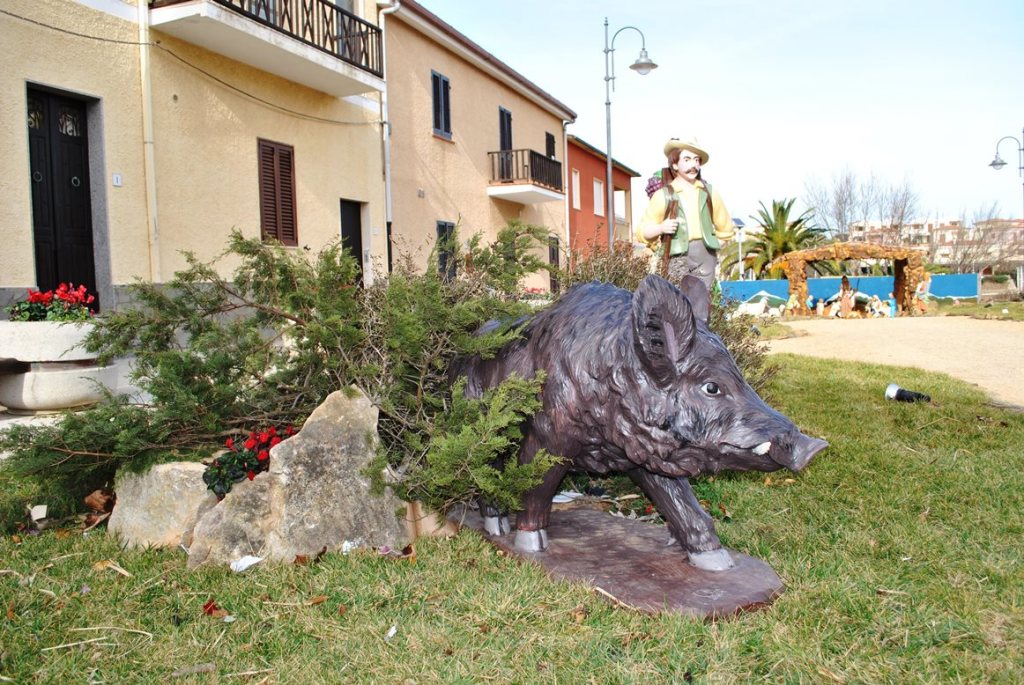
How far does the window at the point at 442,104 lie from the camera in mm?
15359

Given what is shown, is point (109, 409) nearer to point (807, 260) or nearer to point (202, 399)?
point (202, 399)

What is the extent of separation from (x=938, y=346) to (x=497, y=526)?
1010 centimetres

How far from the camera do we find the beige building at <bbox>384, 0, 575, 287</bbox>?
14.2 m

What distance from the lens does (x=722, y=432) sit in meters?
2.44

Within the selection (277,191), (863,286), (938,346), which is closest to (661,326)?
(277,191)

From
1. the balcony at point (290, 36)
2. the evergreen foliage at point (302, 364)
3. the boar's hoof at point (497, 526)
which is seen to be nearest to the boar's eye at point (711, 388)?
the evergreen foliage at point (302, 364)

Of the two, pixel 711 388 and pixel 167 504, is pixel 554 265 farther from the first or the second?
pixel 167 504

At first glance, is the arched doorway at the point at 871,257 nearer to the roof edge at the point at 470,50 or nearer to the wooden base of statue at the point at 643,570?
the roof edge at the point at 470,50

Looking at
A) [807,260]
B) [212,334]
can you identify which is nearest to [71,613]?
[212,334]

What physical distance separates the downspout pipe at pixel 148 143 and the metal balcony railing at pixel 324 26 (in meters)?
0.86

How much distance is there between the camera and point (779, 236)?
98.4ft

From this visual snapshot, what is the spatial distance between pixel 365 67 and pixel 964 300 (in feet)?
72.6

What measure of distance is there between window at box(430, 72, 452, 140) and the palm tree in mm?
17121

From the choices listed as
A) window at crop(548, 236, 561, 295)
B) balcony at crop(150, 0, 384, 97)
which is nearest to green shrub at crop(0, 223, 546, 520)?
window at crop(548, 236, 561, 295)
